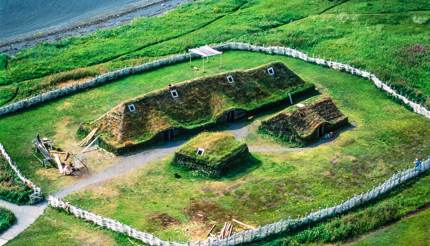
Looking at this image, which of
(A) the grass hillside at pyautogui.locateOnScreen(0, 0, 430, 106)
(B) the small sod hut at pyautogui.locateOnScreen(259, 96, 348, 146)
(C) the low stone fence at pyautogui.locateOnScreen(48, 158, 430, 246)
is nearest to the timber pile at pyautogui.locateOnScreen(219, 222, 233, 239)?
(C) the low stone fence at pyautogui.locateOnScreen(48, 158, 430, 246)

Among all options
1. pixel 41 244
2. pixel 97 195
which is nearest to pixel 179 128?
pixel 97 195

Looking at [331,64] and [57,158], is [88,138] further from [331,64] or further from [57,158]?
[331,64]

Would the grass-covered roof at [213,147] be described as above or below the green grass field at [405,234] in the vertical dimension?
above

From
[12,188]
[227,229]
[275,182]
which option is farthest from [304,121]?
[12,188]

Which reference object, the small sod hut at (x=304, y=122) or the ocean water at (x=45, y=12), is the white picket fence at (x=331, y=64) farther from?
the ocean water at (x=45, y=12)

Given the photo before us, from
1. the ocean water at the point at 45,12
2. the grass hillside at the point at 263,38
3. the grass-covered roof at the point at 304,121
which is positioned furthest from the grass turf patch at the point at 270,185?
the ocean water at the point at 45,12

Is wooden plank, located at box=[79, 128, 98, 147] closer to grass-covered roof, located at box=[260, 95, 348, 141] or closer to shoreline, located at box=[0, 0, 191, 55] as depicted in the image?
grass-covered roof, located at box=[260, 95, 348, 141]
